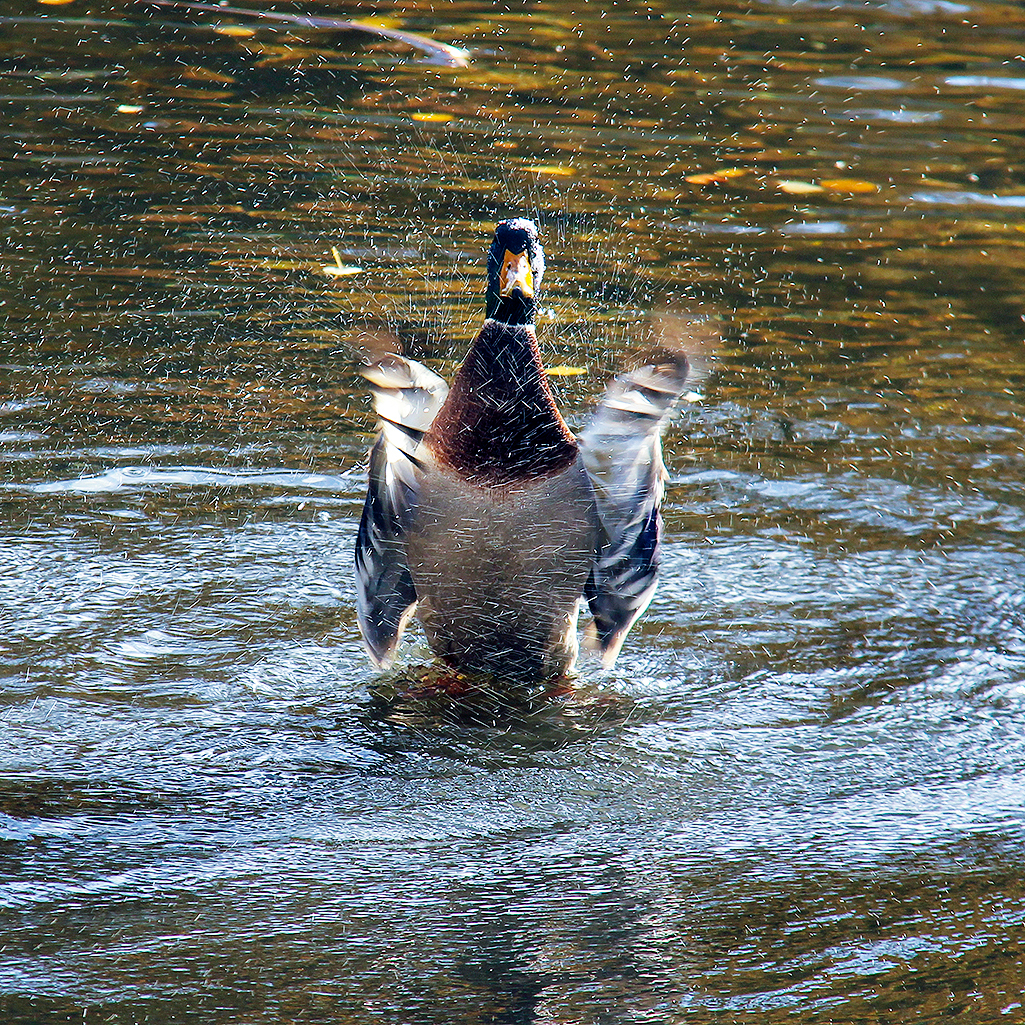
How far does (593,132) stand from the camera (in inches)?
390

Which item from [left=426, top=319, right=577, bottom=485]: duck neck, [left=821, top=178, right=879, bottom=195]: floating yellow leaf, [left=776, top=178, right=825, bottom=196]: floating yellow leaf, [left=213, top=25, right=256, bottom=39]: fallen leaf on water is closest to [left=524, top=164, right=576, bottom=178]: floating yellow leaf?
[left=776, top=178, right=825, bottom=196]: floating yellow leaf

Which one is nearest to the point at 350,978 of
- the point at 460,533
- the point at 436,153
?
the point at 460,533

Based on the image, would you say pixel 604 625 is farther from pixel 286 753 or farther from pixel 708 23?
pixel 708 23

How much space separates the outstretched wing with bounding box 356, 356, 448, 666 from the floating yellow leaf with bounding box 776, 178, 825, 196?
5.23 m

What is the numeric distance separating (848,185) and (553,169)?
5.99ft

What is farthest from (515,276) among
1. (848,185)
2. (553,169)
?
(848,185)

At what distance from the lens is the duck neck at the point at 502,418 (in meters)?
4.18

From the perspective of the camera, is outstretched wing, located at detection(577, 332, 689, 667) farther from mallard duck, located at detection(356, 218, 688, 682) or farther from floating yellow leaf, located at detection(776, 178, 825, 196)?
floating yellow leaf, located at detection(776, 178, 825, 196)

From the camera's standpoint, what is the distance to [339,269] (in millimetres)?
7805

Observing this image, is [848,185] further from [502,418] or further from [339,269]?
[502,418]

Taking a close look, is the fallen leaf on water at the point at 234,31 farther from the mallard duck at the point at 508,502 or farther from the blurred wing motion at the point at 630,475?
the blurred wing motion at the point at 630,475

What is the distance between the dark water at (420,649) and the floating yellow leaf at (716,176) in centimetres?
6

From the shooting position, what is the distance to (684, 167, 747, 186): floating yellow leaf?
30.4 feet

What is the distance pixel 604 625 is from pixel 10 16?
892cm
